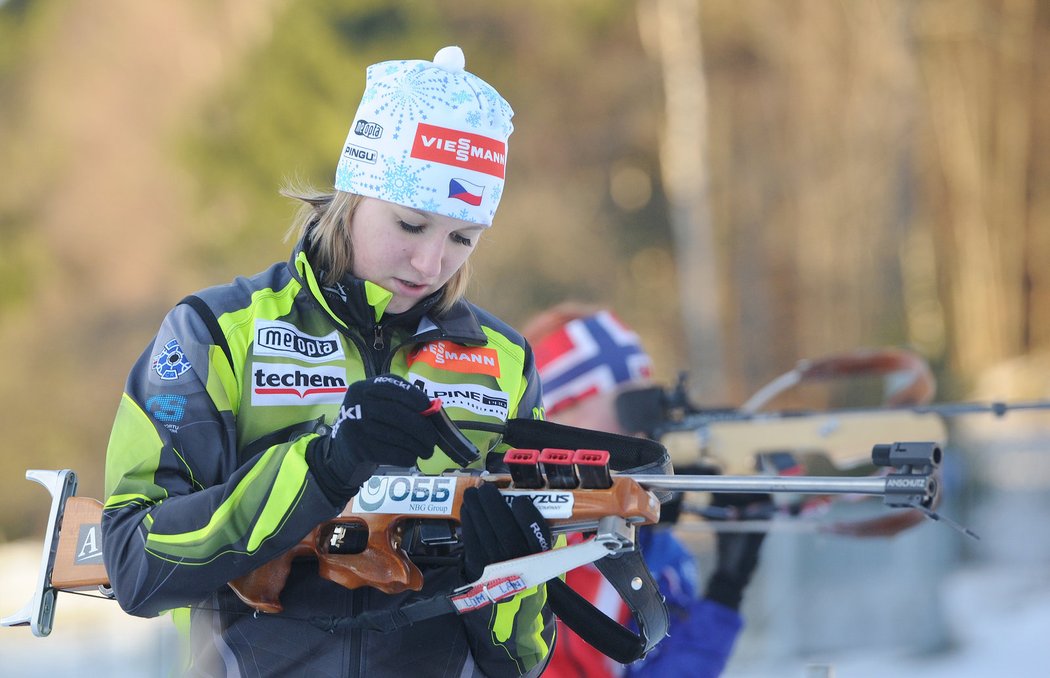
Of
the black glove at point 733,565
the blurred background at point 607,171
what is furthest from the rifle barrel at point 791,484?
the blurred background at point 607,171

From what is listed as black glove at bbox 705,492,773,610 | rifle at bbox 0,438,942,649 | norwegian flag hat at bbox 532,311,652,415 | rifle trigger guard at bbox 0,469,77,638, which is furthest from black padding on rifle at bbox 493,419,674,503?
norwegian flag hat at bbox 532,311,652,415

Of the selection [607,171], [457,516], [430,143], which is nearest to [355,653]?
[457,516]

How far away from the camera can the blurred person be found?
130 inches

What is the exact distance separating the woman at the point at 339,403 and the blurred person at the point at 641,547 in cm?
90

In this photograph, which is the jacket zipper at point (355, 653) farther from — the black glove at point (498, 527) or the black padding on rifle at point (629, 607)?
the black padding on rifle at point (629, 607)

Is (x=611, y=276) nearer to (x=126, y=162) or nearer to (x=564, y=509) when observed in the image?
(x=126, y=162)

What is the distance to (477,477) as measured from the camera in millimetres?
2096

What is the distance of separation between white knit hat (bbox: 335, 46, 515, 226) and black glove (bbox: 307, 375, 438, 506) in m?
0.48

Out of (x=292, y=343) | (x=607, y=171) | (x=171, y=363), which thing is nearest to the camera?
(x=171, y=363)

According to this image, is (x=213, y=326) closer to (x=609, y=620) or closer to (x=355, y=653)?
(x=355, y=653)

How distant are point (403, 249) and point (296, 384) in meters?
0.30

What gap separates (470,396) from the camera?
2334mm

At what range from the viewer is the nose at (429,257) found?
2.23 meters

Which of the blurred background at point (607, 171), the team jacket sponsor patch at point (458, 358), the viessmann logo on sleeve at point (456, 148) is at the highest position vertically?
the viessmann logo on sleeve at point (456, 148)
